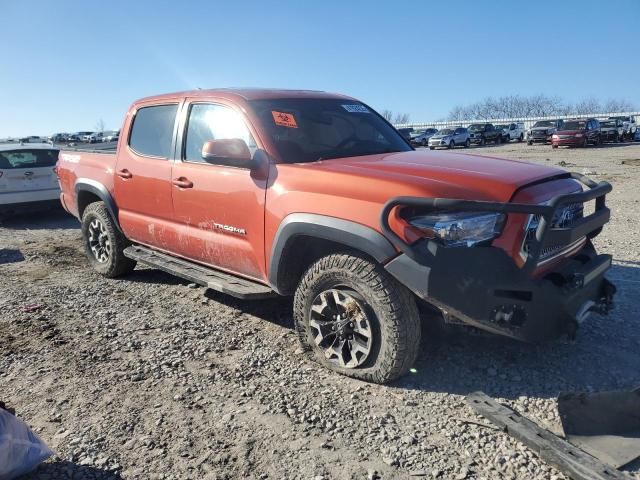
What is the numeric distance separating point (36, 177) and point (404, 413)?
8.94 metres

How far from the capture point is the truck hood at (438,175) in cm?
306

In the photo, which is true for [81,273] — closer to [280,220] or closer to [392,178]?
[280,220]

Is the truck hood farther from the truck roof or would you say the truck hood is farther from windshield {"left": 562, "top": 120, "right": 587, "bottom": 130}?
windshield {"left": 562, "top": 120, "right": 587, "bottom": 130}

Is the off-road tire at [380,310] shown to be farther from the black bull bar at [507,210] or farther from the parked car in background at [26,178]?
the parked car in background at [26,178]

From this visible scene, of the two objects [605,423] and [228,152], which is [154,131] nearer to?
[228,152]

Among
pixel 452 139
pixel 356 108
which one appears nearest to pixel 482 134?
pixel 452 139

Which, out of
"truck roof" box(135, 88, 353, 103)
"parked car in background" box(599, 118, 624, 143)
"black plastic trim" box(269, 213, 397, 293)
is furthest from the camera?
"parked car in background" box(599, 118, 624, 143)

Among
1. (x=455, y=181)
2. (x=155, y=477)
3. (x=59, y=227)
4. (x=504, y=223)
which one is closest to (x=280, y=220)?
(x=455, y=181)

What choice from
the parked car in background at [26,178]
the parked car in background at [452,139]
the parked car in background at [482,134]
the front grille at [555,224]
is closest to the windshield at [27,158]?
the parked car in background at [26,178]

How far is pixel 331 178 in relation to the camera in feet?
11.1

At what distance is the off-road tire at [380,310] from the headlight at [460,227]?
1.28 ft

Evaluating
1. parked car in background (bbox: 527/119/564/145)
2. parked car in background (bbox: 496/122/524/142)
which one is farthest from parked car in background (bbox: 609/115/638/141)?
parked car in background (bbox: 496/122/524/142)

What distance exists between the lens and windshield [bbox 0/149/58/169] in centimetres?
962

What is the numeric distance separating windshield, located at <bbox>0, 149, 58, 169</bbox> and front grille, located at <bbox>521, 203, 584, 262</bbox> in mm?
9313
